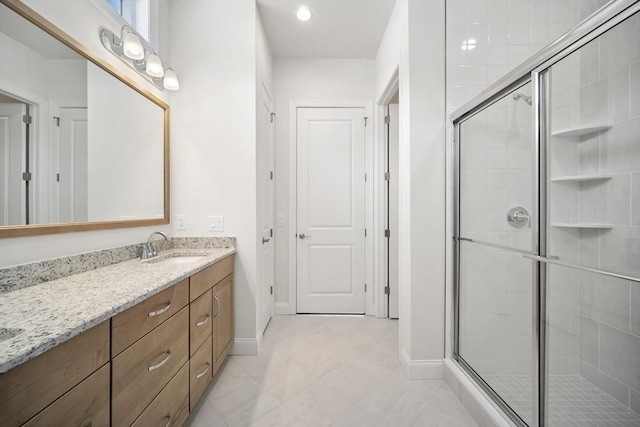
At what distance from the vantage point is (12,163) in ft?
3.36

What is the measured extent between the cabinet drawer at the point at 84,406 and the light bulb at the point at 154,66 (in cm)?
176

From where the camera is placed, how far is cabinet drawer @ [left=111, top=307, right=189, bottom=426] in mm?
874

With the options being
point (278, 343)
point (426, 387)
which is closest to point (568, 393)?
point (426, 387)

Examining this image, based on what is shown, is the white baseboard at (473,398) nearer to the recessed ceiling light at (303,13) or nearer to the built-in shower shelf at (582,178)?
the built-in shower shelf at (582,178)

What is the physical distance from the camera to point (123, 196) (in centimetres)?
165

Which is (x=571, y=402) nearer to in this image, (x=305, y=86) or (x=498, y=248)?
(x=498, y=248)

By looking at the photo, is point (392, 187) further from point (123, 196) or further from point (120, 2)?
point (120, 2)

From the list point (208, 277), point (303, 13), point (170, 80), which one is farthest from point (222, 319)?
point (303, 13)

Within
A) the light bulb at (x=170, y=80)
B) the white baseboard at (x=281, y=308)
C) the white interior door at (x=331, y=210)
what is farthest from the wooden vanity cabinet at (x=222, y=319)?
the light bulb at (x=170, y=80)

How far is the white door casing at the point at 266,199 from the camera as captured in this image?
2.31m

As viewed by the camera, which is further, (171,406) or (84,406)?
(171,406)

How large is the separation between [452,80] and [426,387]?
2058mm

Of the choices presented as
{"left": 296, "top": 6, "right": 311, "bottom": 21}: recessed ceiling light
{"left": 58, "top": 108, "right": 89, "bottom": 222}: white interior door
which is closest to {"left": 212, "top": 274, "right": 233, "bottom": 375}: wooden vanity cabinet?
{"left": 58, "top": 108, "right": 89, "bottom": 222}: white interior door

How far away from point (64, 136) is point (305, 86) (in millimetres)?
2248
